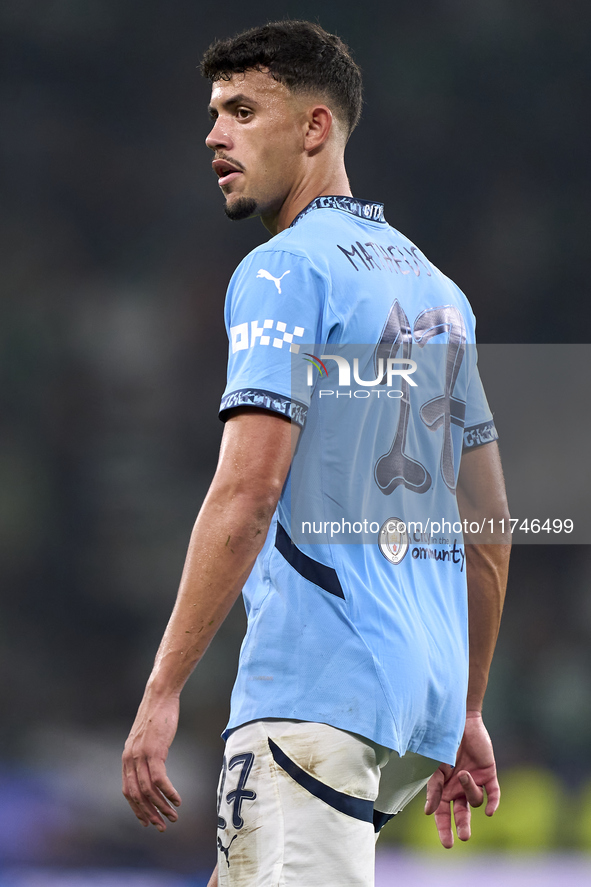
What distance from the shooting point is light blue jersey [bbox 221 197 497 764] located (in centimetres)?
89

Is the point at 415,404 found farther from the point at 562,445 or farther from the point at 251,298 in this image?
the point at 562,445

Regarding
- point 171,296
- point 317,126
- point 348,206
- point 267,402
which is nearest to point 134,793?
point 267,402

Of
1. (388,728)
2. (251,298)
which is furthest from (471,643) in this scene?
(251,298)

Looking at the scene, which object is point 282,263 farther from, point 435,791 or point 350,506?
point 435,791

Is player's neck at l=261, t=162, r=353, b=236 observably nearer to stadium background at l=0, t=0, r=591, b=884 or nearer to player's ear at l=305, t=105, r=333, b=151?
player's ear at l=305, t=105, r=333, b=151

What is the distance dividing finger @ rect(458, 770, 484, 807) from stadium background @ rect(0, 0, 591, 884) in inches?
81.5

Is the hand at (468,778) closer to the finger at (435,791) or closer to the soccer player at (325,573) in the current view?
Result: the finger at (435,791)

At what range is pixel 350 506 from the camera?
0.94 m

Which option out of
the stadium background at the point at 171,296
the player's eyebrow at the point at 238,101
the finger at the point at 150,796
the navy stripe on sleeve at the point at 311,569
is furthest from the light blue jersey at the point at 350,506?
the stadium background at the point at 171,296

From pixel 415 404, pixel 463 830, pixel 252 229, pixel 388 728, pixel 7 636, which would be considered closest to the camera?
pixel 388 728

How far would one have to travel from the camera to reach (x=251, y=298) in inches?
37.3

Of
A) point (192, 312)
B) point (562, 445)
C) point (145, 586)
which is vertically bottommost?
point (145, 586)

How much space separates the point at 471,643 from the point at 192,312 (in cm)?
263

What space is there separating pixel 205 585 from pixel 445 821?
55cm
